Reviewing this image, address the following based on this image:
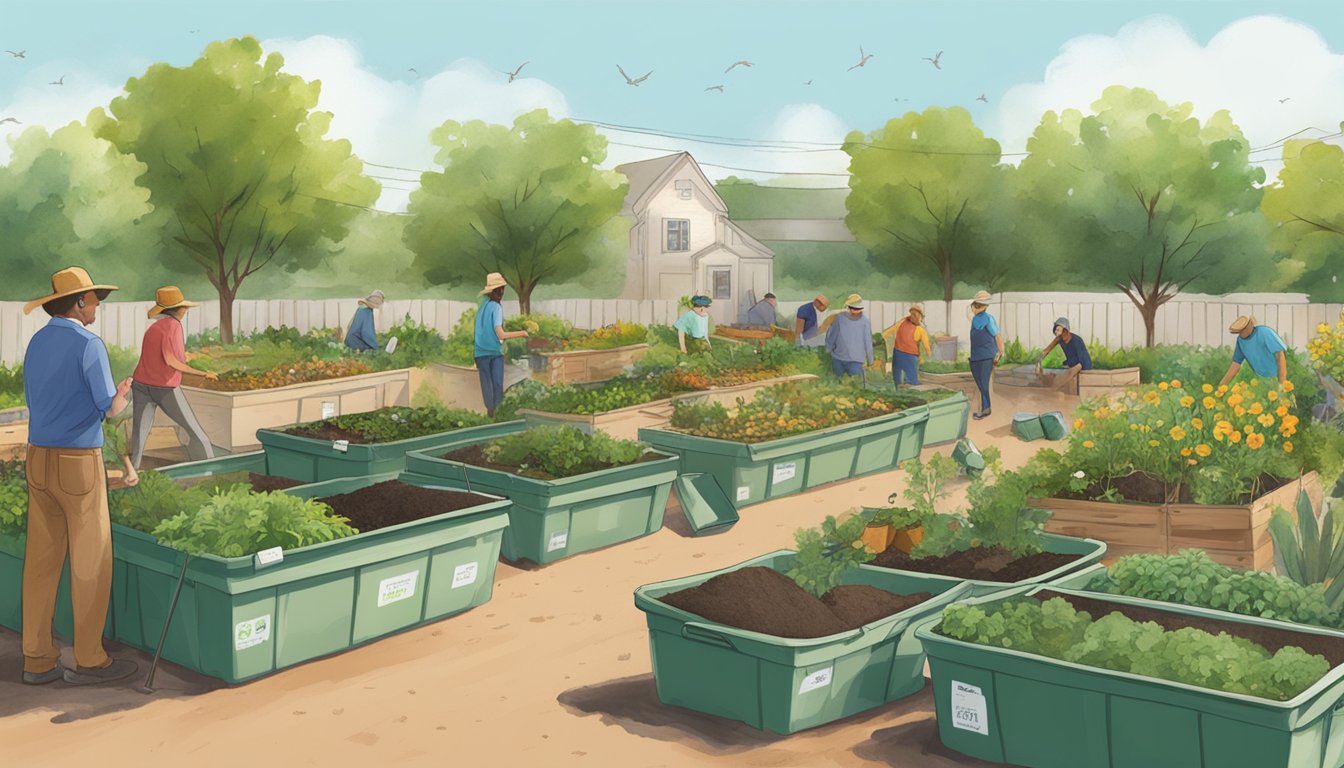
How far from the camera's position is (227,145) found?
22.1 metres

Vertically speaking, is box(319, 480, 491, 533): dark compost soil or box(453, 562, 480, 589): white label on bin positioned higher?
box(319, 480, 491, 533): dark compost soil

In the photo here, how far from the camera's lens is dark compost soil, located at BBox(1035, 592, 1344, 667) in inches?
217

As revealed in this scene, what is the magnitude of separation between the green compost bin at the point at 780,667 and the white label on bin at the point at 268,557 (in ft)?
6.41

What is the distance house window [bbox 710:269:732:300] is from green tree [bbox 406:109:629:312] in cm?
733

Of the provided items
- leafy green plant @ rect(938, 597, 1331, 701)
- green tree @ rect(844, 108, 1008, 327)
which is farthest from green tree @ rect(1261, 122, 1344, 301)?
leafy green plant @ rect(938, 597, 1331, 701)

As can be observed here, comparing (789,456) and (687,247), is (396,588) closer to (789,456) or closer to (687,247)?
(789,456)

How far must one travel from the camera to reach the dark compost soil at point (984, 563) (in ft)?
22.8

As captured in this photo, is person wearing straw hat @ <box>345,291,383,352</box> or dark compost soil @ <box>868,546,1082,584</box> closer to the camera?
dark compost soil @ <box>868,546,1082,584</box>

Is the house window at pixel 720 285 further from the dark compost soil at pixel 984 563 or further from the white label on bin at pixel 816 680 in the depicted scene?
the white label on bin at pixel 816 680

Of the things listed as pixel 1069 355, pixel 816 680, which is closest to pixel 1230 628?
pixel 816 680

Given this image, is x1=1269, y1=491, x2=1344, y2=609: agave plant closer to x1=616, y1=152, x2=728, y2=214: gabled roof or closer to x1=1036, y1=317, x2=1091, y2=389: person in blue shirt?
x1=1036, y1=317, x2=1091, y2=389: person in blue shirt

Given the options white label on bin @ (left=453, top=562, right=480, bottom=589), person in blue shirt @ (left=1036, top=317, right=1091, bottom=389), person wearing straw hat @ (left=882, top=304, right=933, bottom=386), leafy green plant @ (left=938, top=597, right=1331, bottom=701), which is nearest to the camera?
leafy green plant @ (left=938, top=597, right=1331, bottom=701)

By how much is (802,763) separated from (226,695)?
3.15m

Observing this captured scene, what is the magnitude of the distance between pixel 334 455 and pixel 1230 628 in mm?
7160
